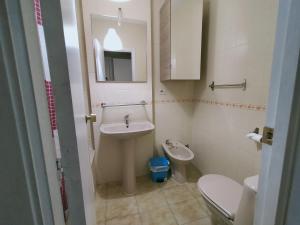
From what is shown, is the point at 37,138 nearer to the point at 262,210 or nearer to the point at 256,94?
the point at 262,210

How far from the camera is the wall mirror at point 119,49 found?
5.59ft

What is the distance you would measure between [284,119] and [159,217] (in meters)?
1.41

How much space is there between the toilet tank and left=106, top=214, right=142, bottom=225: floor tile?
0.91 meters

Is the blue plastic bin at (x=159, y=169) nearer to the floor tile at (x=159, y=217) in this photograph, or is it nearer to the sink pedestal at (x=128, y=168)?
the sink pedestal at (x=128, y=168)

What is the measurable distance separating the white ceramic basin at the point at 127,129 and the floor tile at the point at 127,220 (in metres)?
0.76

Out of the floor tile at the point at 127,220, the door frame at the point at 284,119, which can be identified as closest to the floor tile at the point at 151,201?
the floor tile at the point at 127,220

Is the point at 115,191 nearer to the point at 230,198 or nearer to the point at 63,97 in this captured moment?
the point at 230,198

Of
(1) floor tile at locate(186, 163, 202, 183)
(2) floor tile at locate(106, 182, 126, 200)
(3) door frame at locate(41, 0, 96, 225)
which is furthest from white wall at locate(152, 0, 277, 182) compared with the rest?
(3) door frame at locate(41, 0, 96, 225)

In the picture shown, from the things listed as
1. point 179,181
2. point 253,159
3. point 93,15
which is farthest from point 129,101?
point 253,159

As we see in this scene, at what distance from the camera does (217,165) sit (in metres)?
1.78

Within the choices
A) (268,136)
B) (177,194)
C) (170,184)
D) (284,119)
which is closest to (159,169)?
(170,184)

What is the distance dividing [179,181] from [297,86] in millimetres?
1791

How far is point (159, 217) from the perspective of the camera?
1.44 meters

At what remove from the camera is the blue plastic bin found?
76.4 inches
